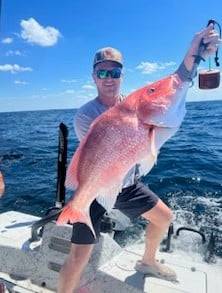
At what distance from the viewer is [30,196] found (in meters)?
9.99

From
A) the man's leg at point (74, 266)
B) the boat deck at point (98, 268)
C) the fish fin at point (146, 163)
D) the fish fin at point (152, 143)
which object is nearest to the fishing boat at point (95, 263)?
the boat deck at point (98, 268)

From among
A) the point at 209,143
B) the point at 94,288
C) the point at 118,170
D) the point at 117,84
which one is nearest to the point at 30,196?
the point at 94,288

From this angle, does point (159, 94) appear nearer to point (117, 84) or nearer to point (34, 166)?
point (117, 84)

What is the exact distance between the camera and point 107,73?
8.96 feet

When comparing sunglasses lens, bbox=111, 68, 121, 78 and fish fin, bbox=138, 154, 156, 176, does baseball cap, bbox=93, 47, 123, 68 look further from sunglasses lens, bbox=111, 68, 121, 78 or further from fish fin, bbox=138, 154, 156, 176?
fish fin, bbox=138, 154, 156, 176

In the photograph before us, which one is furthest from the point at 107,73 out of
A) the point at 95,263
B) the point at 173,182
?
the point at 173,182

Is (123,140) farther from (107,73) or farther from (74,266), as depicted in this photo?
(74,266)

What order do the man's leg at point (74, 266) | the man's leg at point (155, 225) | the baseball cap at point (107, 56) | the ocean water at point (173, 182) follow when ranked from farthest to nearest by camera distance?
the ocean water at point (173, 182) → the man's leg at point (155, 225) → the man's leg at point (74, 266) → the baseball cap at point (107, 56)

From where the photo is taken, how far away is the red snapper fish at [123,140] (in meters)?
1.99

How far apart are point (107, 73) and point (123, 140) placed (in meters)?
0.91

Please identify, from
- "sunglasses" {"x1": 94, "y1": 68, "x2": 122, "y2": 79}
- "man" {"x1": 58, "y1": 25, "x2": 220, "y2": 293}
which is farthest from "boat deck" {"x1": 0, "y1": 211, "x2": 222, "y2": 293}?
"sunglasses" {"x1": 94, "y1": 68, "x2": 122, "y2": 79}

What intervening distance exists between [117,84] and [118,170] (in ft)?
3.43

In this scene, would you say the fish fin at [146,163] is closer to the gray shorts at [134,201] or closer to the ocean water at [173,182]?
the gray shorts at [134,201]

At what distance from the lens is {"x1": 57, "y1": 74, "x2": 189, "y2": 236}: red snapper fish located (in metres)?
1.99
